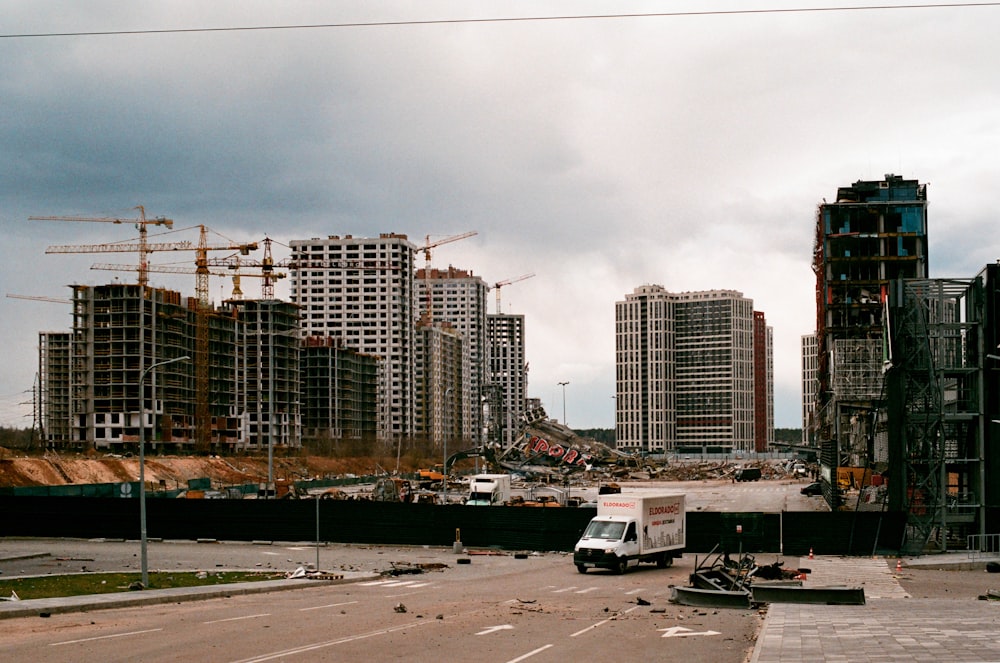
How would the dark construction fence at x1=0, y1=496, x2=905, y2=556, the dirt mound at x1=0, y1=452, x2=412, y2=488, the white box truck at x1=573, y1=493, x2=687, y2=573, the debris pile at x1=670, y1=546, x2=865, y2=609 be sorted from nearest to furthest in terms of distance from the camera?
the debris pile at x1=670, y1=546, x2=865, y2=609
the white box truck at x1=573, y1=493, x2=687, y2=573
the dark construction fence at x1=0, y1=496, x2=905, y2=556
the dirt mound at x1=0, y1=452, x2=412, y2=488

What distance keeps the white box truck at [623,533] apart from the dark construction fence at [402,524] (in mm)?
8272

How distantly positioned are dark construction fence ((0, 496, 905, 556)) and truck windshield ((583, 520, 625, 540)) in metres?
10.2

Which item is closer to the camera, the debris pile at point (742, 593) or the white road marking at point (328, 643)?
the white road marking at point (328, 643)

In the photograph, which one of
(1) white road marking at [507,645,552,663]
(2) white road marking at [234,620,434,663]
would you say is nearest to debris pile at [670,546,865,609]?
(2) white road marking at [234,620,434,663]

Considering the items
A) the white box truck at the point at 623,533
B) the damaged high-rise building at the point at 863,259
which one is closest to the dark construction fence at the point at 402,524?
the white box truck at the point at 623,533

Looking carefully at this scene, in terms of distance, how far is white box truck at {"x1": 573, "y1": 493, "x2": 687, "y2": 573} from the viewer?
4241cm

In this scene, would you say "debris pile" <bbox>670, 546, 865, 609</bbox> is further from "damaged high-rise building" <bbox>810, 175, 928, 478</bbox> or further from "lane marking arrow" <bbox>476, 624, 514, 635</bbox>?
"damaged high-rise building" <bbox>810, 175, 928, 478</bbox>

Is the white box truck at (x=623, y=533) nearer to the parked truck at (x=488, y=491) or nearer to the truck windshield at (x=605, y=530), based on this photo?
the truck windshield at (x=605, y=530)

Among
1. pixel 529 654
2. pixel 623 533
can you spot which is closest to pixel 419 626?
pixel 529 654

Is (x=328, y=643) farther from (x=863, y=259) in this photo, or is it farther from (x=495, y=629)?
(x=863, y=259)

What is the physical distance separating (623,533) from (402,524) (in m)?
18.8

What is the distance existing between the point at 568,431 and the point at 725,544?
5052 inches

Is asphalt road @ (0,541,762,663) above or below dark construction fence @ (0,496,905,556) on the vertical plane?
above

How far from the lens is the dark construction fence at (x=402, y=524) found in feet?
170
